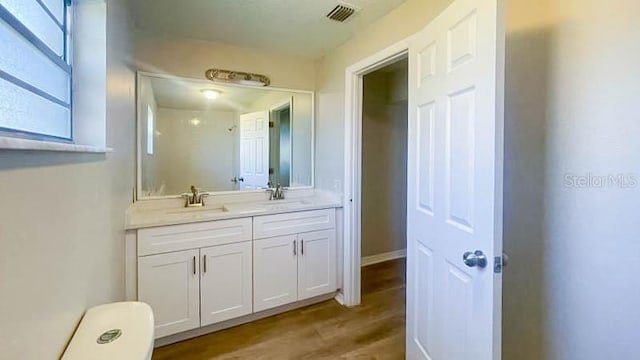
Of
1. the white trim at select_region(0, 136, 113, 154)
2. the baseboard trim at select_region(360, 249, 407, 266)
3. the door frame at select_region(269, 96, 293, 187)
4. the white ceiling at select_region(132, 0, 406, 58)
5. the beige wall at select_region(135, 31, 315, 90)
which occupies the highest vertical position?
the white ceiling at select_region(132, 0, 406, 58)

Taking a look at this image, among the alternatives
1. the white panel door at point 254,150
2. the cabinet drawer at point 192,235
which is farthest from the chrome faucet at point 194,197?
the cabinet drawer at point 192,235

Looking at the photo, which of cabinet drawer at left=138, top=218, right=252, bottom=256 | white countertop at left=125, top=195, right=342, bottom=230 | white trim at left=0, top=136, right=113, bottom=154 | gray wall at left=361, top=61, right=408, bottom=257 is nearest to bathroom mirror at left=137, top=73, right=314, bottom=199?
white countertop at left=125, top=195, right=342, bottom=230

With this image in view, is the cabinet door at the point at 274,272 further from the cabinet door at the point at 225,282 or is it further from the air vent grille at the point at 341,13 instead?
the air vent grille at the point at 341,13

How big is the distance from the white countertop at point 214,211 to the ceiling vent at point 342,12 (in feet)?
4.82

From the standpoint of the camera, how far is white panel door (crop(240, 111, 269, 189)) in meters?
3.01

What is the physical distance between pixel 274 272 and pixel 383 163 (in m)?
2.04

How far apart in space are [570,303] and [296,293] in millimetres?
1866

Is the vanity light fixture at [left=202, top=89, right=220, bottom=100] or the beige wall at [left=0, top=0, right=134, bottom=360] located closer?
the beige wall at [left=0, top=0, right=134, bottom=360]

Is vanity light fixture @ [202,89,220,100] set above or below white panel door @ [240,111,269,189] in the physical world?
above

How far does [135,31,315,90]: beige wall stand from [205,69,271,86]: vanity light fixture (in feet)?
0.14

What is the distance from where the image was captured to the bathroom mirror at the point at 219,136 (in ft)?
8.32

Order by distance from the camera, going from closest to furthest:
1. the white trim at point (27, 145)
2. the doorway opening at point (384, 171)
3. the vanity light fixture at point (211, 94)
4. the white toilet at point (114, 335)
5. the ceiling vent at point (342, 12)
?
the white trim at point (27, 145) → the white toilet at point (114, 335) → the ceiling vent at point (342, 12) → the vanity light fixture at point (211, 94) → the doorway opening at point (384, 171)

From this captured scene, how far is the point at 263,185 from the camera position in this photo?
3.08 metres

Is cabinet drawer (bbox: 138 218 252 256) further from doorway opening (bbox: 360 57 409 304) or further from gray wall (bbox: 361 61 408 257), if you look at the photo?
gray wall (bbox: 361 61 408 257)
